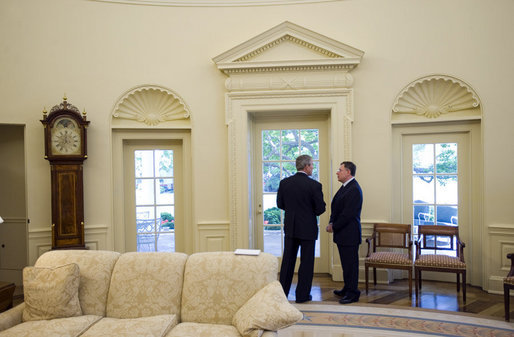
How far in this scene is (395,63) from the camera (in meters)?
4.79

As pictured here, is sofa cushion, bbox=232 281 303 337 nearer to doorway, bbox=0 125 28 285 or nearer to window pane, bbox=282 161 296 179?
window pane, bbox=282 161 296 179

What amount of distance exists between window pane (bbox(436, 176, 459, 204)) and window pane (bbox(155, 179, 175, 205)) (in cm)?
350

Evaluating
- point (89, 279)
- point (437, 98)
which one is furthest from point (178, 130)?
point (437, 98)

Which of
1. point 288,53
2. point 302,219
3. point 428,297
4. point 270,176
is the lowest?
point 428,297

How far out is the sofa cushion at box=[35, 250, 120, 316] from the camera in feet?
9.48

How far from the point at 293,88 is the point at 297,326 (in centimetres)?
279

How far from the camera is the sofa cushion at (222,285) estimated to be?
276 centimetres

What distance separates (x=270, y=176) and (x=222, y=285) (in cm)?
277

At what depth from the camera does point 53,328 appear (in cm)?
260

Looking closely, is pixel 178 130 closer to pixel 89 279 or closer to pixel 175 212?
pixel 175 212

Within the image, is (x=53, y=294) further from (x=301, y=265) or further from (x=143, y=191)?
(x=143, y=191)

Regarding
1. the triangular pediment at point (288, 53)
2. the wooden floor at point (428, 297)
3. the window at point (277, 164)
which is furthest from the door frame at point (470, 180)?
the triangular pediment at point (288, 53)

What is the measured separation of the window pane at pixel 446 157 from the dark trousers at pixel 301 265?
2110mm

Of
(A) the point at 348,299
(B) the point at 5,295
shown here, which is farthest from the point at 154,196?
(A) the point at 348,299
